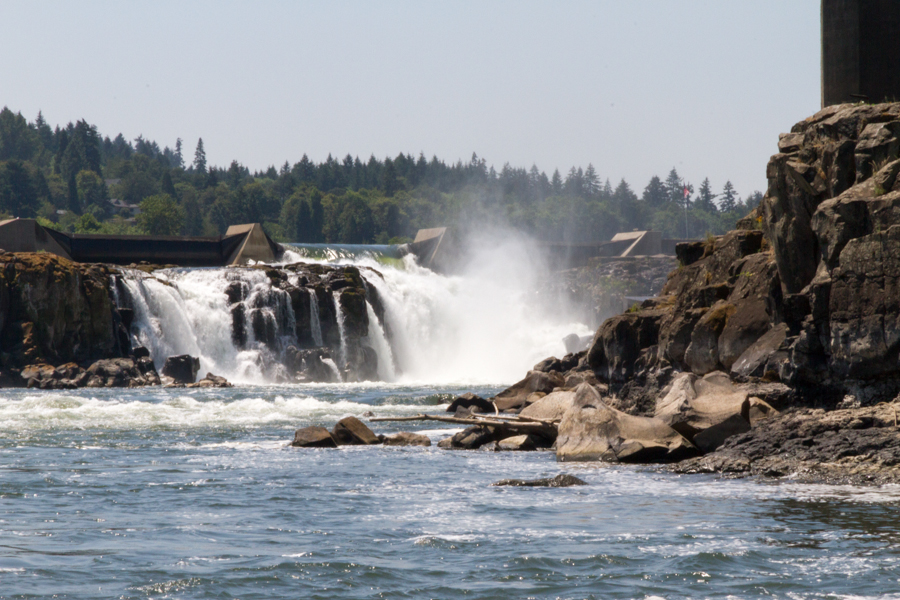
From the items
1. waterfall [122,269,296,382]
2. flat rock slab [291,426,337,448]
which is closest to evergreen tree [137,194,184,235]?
waterfall [122,269,296,382]

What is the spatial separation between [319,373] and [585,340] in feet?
74.3

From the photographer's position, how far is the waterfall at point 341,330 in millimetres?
56938

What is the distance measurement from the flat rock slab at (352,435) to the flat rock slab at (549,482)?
25.0ft

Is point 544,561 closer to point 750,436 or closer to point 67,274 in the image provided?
point 750,436

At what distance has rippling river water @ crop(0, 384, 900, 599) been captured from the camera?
33.9 feet

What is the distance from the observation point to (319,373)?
54.2m

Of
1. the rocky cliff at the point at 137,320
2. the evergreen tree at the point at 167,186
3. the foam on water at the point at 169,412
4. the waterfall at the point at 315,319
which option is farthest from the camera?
the evergreen tree at the point at 167,186

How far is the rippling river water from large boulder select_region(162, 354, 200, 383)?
26722mm

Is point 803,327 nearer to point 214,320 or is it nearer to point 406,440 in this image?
Result: point 406,440

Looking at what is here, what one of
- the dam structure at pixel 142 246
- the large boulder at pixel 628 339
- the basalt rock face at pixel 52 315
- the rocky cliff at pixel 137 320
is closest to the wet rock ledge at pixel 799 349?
the large boulder at pixel 628 339

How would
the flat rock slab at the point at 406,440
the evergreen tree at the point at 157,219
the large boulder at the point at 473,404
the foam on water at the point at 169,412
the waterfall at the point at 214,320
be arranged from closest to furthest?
the flat rock slab at the point at 406,440 → the foam on water at the point at 169,412 → the large boulder at the point at 473,404 → the waterfall at the point at 214,320 → the evergreen tree at the point at 157,219

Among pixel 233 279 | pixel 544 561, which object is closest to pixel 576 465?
pixel 544 561

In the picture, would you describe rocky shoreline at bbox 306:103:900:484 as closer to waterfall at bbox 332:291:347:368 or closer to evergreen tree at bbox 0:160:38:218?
waterfall at bbox 332:291:347:368

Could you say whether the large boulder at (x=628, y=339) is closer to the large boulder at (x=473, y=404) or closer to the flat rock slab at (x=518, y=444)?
the large boulder at (x=473, y=404)
